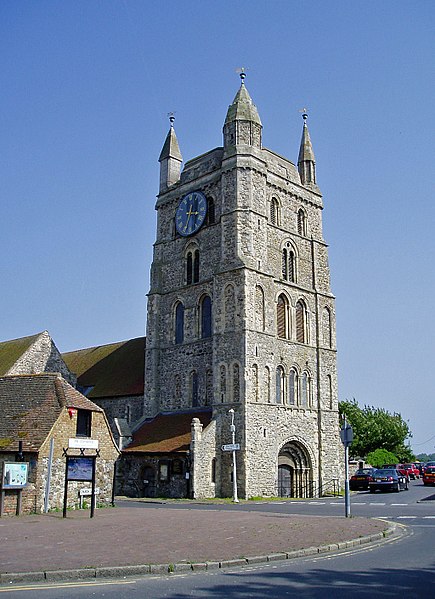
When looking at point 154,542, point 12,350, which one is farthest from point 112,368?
point 154,542

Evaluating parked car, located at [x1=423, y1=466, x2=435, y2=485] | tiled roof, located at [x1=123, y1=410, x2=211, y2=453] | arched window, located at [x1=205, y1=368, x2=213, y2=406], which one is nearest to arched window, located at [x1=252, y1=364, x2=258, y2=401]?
tiled roof, located at [x1=123, y1=410, x2=211, y2=453]

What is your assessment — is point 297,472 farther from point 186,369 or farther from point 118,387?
point 118,387

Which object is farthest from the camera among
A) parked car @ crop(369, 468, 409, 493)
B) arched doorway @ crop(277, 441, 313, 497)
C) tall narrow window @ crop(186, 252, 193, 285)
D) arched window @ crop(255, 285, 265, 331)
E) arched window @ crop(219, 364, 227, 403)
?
tall narrow window @ crop(186, 252, 193, 285)

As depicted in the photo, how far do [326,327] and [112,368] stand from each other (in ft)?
56.8

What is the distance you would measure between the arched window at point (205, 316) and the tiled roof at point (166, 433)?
16.5 feet

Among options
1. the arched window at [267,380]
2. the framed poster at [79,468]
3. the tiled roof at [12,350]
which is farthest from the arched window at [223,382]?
the framed poster at [79,468]

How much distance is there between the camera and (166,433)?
3809 cm

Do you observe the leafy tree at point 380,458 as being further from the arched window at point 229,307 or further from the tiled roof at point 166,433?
the arched window at point 229,307

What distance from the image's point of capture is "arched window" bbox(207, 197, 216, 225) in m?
42.0

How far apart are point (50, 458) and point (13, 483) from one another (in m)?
2.72

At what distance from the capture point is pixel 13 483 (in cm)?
2011

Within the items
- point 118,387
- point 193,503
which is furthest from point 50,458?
point 118,387

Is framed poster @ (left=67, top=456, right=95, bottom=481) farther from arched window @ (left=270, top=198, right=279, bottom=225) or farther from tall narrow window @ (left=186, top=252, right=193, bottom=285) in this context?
arched window @ (left=270, top=198, right=279, bottom=225)

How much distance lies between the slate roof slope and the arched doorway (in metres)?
16.2
